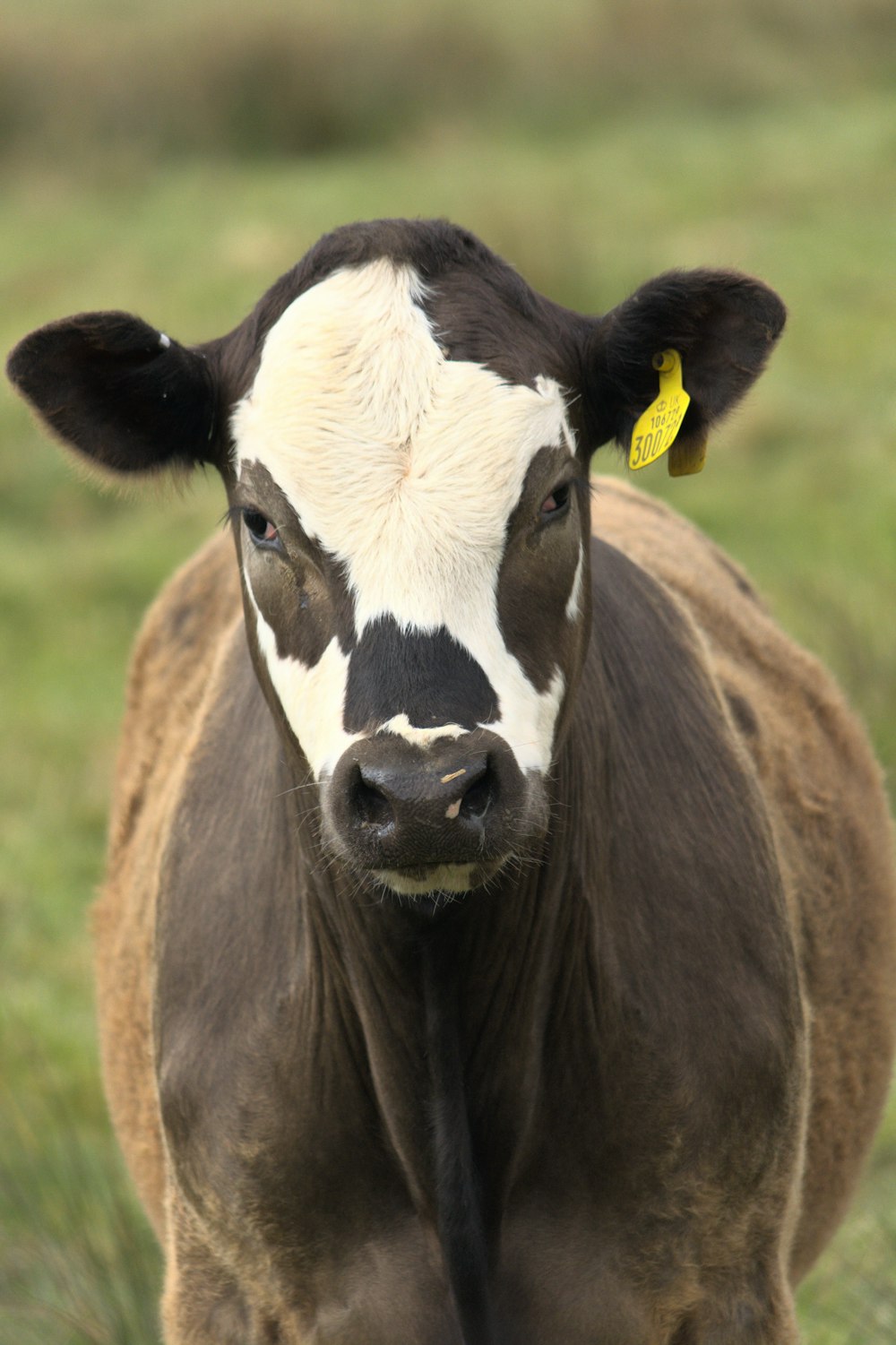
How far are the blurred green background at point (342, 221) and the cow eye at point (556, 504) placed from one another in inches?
29.3

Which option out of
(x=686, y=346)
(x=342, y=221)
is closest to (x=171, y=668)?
(x=686, y=346)

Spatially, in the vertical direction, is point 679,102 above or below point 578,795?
above

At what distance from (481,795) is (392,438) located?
653 mm

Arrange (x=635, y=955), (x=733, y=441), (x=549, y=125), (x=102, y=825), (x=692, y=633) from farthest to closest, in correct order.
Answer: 1. (x=549, y=125)
2. (x=733, y=441)
3. (x=102, y=825)
4. (x=692, y=633)
5. (x=635, y=955)

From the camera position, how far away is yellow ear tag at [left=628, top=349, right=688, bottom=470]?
358 centimetres

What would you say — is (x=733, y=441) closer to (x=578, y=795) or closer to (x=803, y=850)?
(x=803, y=850)

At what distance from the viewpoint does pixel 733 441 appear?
1289 centimetres

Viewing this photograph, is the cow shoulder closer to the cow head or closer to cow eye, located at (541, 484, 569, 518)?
the cow head

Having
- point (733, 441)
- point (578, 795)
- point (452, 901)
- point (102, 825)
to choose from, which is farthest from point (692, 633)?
point (733, 441)

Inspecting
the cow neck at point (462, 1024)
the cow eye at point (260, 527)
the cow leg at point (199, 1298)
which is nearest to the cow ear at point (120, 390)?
the cow eye at point (260, 527)

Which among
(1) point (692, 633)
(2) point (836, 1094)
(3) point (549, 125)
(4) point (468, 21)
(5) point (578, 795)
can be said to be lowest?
(2) point (836, 1094)

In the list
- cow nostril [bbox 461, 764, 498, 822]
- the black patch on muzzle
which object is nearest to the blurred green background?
the black patch on muzzle

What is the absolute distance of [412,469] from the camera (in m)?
3.25

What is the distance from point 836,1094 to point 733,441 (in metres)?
8.70
